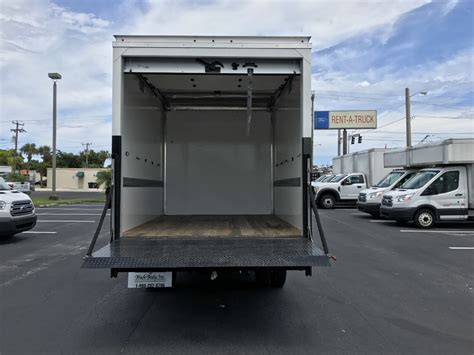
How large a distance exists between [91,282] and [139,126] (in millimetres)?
2605

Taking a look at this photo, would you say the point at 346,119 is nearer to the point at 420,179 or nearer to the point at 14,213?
the point at 420,179

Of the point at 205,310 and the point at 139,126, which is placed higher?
the point at 139,126

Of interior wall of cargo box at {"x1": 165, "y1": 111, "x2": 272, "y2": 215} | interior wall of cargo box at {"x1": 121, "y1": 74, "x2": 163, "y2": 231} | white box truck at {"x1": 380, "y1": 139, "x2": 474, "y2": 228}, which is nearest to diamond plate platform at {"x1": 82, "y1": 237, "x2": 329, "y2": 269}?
interior wall of cargo box at {"x1": 121, "y1": 74, "x2": 163, "y2": 231}

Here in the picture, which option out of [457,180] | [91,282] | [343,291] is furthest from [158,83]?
[457,180]

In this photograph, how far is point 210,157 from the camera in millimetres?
7680

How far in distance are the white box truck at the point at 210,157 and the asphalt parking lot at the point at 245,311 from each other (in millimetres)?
611

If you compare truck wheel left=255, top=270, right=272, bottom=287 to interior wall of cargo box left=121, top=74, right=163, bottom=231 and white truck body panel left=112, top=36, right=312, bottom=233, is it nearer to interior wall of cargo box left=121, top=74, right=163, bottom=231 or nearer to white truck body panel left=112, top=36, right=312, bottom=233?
white truck body panel left=112, top=36, right=312, bottom=233

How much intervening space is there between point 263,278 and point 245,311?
2.52 ft

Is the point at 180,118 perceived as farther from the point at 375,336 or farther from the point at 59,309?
the point at 375,336

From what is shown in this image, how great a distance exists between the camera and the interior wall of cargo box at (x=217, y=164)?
295 inches

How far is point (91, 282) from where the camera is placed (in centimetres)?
575

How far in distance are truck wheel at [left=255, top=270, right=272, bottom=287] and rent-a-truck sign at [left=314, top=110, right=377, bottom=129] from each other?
38.6 metres

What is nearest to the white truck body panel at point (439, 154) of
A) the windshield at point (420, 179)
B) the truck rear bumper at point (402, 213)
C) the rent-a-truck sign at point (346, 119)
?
the windshield at point (420, 179)

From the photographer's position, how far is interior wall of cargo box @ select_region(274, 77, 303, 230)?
4.70 meters
